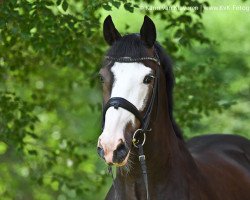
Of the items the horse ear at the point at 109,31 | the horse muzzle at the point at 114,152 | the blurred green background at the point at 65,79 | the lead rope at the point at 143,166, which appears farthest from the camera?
the blurred green background at the point at 65,79

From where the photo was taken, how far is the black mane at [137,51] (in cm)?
551

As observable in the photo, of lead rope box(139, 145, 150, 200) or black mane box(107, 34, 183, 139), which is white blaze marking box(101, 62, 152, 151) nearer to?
black mane box(107, 34, 183, 139)

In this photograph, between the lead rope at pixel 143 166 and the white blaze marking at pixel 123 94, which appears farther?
the lead rope at pixel 143 166

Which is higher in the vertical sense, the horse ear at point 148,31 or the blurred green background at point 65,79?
the blurred green background at point 65,79

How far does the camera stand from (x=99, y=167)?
14.1m

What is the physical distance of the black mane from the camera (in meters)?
5.51

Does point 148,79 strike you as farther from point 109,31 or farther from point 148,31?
point 109,31

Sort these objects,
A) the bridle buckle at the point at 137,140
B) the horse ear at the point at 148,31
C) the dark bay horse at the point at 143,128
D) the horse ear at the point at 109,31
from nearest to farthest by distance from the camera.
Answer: the dark bay horse at the point at 143,128
the bridle buckle at the point at 137,140
the horse ear at the point at 148,31
the horse ear at the point at 109,31

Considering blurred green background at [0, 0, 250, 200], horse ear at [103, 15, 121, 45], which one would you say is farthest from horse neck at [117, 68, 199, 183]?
blurred green background at [0, 0, 250, 200]

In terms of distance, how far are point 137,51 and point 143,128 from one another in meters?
0.49

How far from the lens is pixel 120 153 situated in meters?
5.14

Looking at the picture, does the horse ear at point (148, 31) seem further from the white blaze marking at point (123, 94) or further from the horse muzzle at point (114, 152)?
the horse muzzle at point (114, 152)

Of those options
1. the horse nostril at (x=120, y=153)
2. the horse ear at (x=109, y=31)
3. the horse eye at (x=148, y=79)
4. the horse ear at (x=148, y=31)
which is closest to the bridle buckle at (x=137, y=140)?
the horse nostril at (x=120, y=153)

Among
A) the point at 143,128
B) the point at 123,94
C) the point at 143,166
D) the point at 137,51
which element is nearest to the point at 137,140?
the point at 143,128
